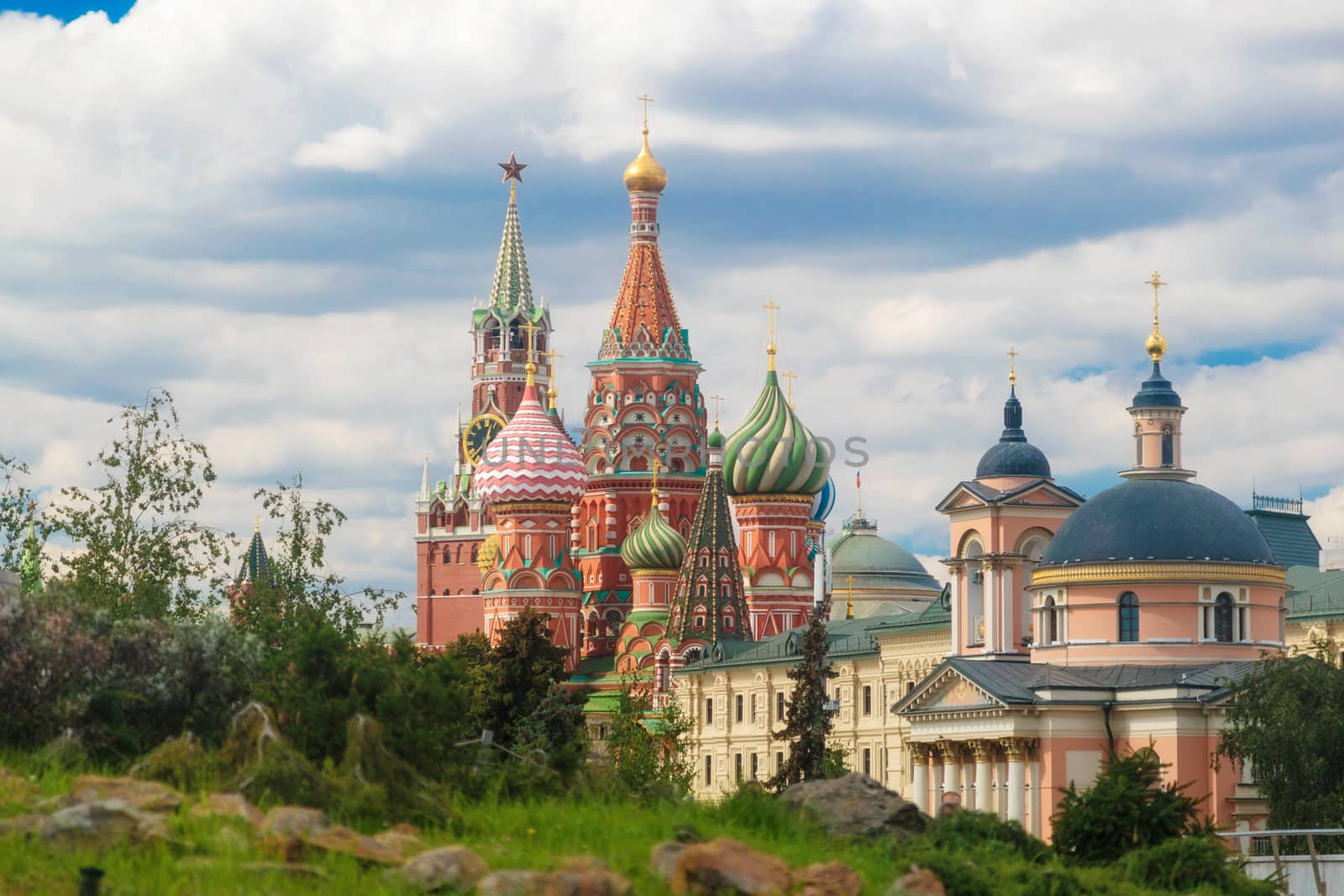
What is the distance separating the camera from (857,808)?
23.3m

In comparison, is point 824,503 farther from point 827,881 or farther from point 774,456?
point 827,881

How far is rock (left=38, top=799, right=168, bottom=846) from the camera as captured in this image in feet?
65.5

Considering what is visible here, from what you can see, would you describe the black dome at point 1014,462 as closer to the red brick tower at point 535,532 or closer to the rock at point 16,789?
the red brick tower at point 535,532

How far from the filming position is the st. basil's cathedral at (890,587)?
67.4 meters

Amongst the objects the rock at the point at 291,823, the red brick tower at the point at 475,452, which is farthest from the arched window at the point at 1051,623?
the red brick tower at the point at 475,452

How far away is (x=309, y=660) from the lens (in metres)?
24.2

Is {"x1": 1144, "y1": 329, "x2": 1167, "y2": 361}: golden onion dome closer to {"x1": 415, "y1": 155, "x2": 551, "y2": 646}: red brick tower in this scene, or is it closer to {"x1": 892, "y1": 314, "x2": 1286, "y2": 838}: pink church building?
{"x1": 892, "y1": 314, "x2": 1286, "y2": 838}: pink church building

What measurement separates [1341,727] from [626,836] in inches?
1439

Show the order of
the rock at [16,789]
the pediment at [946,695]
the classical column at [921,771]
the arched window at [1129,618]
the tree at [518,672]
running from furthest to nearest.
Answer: the tree at [518,672], the classical column at [921,771], the pediment at [946,695], the arched window at [1129,618], the rock at [16,789]

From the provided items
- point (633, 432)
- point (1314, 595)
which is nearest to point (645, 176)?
point (633, 432)

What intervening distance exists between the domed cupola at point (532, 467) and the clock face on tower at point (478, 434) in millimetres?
44176

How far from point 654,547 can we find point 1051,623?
35970 mm

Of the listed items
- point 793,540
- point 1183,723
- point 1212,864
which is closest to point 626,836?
point 1212,864

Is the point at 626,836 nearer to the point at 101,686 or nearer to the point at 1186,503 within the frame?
the point at 101,686
